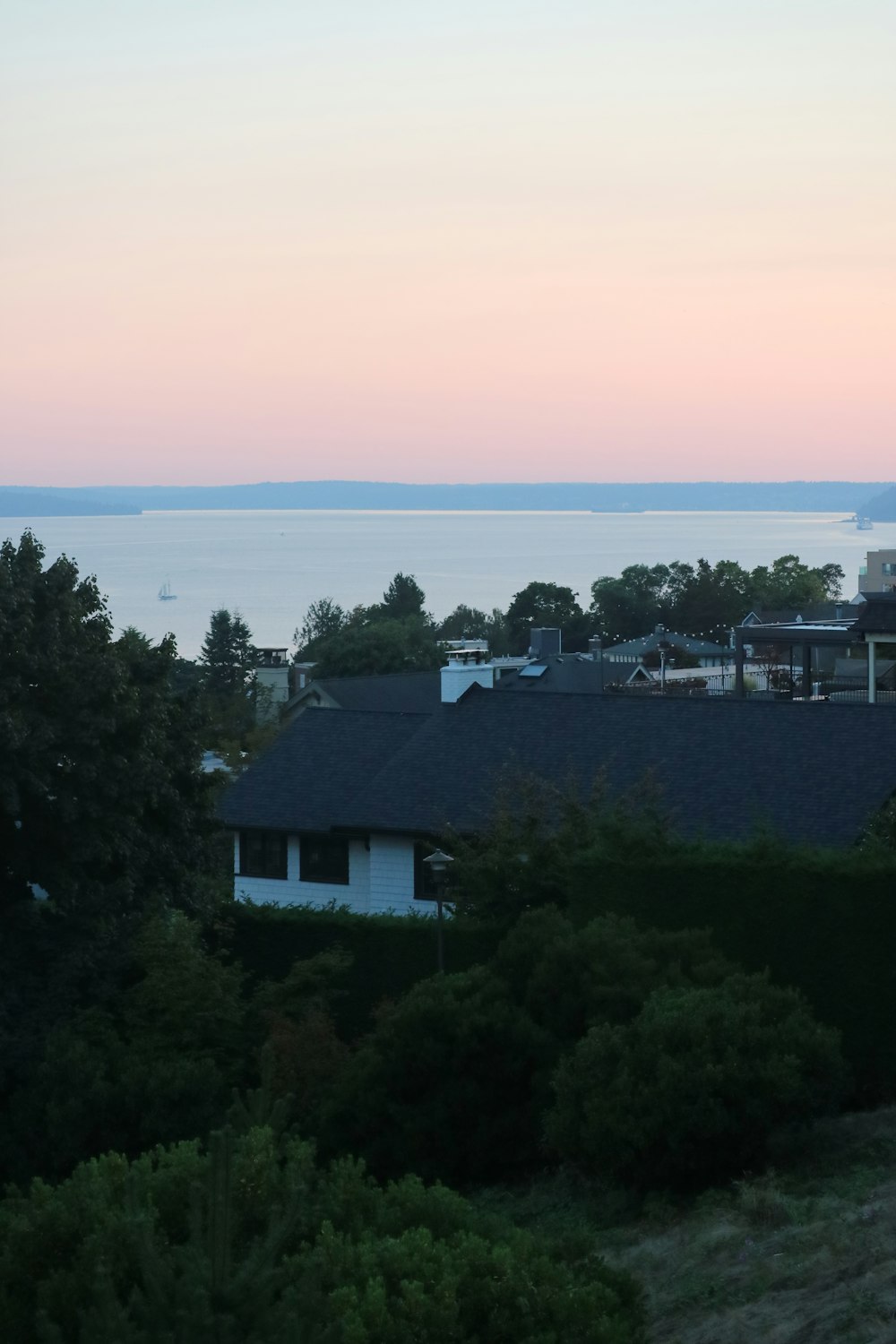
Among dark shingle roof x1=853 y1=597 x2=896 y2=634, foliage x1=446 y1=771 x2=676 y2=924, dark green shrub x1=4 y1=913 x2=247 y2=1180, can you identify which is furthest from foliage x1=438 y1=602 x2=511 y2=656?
dark green shrub x1=4 y1=913 x2=247 y2=1180

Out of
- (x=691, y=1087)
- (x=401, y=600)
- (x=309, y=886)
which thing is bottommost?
(x=309, y=886)

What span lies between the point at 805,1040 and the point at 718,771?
47.3 ft

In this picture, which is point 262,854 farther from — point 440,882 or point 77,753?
point 440,882

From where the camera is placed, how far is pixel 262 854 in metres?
33.2

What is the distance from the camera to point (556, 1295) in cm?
880

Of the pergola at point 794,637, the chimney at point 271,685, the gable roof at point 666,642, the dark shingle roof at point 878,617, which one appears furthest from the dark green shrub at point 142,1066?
the gable roof at point 666,642

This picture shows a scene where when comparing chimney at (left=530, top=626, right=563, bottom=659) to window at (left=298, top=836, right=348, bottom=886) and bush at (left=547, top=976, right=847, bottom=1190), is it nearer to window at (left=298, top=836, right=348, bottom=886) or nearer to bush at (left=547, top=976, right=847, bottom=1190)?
window at (left=298, top=836, right=348, bottom=886)

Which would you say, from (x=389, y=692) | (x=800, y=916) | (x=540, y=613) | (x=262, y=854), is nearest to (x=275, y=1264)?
(x=800, y=916)

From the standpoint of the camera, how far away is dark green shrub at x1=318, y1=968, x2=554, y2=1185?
683 inches

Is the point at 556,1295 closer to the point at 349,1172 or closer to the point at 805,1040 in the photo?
the point at 349,1172

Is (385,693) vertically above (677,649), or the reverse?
(677,649)

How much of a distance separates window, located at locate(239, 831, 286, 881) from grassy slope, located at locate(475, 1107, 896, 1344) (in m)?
16.8

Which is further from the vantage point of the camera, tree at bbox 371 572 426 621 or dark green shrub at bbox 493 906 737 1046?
tree at bbox 371 572 426 621

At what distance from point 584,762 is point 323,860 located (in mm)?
5987
